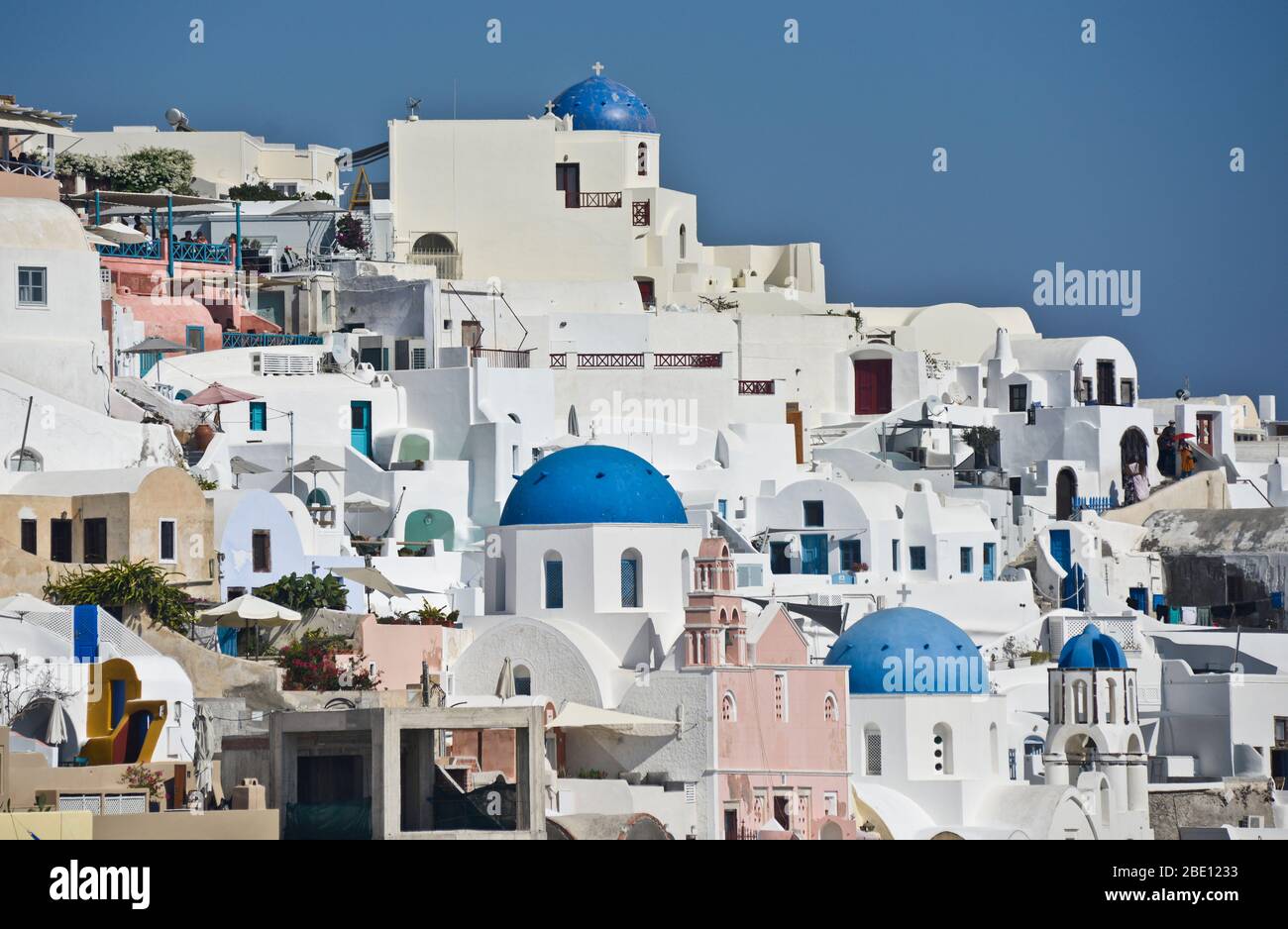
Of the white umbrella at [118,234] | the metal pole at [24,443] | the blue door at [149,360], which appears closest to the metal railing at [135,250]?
the white umbrella at [118,234]

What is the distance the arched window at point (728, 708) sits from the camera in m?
41.5

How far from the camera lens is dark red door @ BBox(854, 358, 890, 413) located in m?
61.6

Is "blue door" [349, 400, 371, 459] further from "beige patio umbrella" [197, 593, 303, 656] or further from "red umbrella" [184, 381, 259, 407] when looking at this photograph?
"beige patio umbrella" [197, 593, 303, 656]

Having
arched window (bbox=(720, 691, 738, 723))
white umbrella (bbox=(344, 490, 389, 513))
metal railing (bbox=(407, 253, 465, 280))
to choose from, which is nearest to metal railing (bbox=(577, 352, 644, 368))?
metal railing (bbox=(407, 253, 465, 280))

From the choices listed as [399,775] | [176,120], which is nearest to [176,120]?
[176,120]

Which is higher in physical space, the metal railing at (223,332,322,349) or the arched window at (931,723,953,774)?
the metal railing at (223,332,322,349)

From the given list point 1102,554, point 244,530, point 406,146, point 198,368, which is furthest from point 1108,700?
point 406,146

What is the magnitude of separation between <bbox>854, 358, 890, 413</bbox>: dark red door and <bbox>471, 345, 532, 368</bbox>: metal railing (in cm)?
851

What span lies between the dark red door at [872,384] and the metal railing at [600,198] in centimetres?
647

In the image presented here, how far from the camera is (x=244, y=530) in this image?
142 feet

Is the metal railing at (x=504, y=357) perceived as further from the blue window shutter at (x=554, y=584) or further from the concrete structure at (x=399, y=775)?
the concrete structure at (x=399, y=775)
